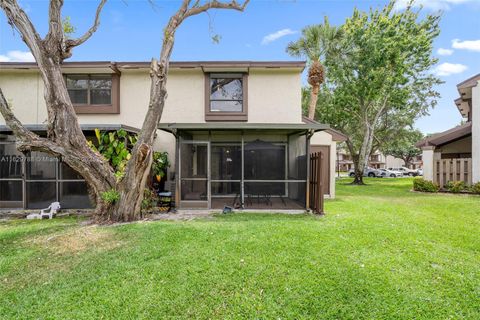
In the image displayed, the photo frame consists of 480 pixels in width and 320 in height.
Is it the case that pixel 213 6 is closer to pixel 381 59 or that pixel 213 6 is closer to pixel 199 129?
pixel 199 129

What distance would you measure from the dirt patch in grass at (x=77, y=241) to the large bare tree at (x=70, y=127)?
1.01 meters

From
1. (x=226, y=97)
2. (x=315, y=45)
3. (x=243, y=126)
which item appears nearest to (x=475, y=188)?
(x=315, y=45)

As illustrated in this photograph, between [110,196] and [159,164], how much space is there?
9.88 feet

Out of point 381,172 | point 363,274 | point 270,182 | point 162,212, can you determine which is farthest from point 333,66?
point 381,172

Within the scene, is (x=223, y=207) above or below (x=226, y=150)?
below

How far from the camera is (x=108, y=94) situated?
11.4m

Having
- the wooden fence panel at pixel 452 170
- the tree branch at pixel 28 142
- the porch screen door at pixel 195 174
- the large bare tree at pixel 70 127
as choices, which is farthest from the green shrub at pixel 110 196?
the wooden fence panel at pixel 452 170

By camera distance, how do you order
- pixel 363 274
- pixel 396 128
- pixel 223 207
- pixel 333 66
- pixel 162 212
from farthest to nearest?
pixel 396 128 → pixel 333 66 → pixel 223 207 → pixel 162 212 → pixel 363 274

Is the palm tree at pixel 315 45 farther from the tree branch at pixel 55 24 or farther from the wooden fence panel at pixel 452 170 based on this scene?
the tree branch at pixel 55 24

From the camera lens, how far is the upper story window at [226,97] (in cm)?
1131

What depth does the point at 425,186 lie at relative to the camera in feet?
50.4

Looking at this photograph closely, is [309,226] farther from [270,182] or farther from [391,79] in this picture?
[391,79]

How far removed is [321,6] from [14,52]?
14098 millimetres

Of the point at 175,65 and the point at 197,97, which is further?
the point at 197,97
